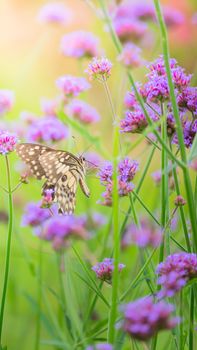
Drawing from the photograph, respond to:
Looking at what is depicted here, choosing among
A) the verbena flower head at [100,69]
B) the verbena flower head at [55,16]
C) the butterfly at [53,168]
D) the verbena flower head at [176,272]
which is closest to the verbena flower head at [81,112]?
the butterfly at [53,168]

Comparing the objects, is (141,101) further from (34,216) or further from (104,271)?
(34,216)

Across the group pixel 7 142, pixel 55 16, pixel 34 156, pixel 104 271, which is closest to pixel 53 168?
pixel 34 156

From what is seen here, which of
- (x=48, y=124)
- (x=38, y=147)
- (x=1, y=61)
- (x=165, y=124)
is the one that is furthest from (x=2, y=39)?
(x=165, y=124)

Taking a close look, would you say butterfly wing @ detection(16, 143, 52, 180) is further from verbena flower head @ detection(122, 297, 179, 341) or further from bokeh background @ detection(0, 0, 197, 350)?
bokeh background @ detection(0, 0, 197, 350)

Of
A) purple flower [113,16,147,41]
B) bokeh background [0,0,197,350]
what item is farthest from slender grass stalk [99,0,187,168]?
bokeh background [0,0,197,350]

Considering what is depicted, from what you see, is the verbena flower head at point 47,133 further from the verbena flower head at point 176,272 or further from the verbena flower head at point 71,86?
the verbena flower head at point 176,272

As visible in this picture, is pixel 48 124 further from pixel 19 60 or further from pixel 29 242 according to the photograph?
pixel 19 60

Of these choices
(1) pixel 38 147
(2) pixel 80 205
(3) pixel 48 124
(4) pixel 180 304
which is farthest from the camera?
(2) pixel 80 205
